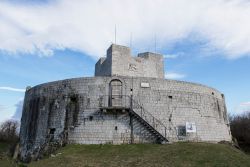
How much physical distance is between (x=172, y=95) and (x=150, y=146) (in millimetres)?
5772

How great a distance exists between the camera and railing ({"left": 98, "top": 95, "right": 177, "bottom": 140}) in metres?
21.8

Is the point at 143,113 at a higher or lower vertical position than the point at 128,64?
lower

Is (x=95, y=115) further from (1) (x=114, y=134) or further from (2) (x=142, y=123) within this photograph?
(2) (x=142, y=123)

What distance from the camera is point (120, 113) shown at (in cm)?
2130

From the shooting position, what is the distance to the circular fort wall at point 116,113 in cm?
2112

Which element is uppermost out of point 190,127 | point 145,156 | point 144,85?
point 144,85

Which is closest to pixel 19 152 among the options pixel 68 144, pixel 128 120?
pixel 68 144

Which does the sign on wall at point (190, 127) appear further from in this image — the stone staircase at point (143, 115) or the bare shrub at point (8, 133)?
the bare shrub at point (8, 133)

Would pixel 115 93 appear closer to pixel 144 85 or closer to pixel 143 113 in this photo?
pixel 144 85

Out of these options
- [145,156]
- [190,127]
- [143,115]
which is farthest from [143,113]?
[145,156]

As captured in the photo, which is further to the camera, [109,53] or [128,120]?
[109,53]

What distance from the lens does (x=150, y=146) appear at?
19.2 m

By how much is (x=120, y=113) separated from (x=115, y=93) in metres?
1.83

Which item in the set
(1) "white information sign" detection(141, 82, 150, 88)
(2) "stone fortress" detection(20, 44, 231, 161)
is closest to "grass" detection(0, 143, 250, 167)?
(2) "stone fortress" detection(20, 44, 231, 161)
